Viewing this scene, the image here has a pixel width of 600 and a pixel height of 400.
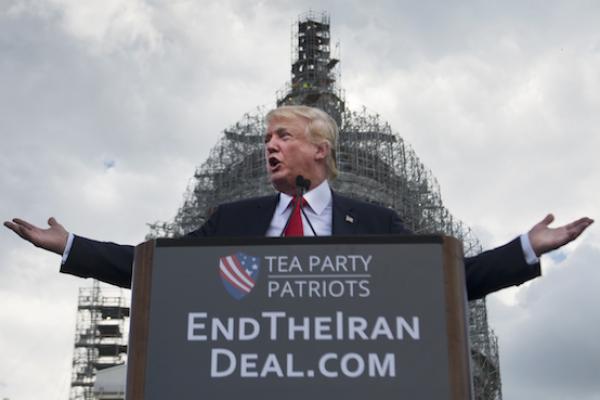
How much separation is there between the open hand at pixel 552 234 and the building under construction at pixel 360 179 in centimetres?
4783

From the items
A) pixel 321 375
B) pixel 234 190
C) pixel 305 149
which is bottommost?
pixel 321 375

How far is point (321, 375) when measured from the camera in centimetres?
346

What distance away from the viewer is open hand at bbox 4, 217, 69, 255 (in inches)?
162

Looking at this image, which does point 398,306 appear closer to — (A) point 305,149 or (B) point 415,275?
(B) point 415,275

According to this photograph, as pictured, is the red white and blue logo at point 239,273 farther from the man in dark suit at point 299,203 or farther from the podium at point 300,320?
the man in dark suit at point 299,203

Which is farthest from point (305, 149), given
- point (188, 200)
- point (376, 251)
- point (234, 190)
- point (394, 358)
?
point (188, 200)

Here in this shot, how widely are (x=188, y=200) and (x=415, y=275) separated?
57.4 meters

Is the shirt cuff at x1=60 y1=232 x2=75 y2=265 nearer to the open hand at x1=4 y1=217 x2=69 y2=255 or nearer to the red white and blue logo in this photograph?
the open hand at x1=4 y1=217 x2=69 y2=255

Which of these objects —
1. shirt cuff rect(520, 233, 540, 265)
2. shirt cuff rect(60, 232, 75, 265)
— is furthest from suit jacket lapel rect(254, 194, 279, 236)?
shirt cuff rect(520, 233, 540, 265)

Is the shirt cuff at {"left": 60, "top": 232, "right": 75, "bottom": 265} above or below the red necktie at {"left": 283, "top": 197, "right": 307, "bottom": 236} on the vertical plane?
below

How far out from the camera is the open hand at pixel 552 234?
12.8ft

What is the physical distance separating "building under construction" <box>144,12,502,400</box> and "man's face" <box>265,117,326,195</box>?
47.1 metres

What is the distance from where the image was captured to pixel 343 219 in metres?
4.62

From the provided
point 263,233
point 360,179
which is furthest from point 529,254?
point 360,179
